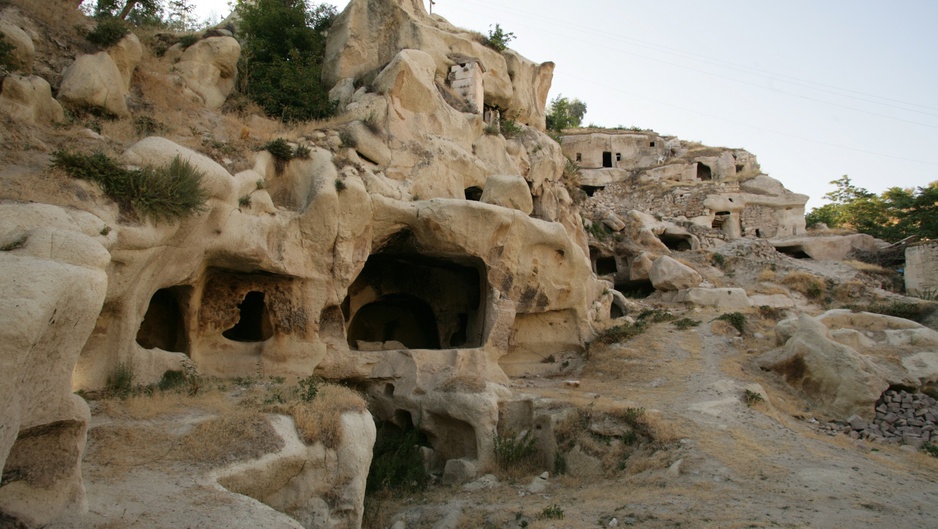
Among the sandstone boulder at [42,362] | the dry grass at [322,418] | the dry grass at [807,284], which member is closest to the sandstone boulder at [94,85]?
the sandstone boulder at [42,362]

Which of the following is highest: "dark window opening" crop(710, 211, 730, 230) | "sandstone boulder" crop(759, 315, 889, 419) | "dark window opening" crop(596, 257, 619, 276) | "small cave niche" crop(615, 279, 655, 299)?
"dark window opening" crop(710, 211, 730, 230)

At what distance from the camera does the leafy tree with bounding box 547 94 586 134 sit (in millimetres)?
29291

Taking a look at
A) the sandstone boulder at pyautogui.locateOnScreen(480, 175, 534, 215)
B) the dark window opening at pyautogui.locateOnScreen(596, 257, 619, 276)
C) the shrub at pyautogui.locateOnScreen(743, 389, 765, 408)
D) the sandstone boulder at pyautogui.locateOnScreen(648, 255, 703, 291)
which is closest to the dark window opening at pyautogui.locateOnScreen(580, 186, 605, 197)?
the dark window opening at pyautogui.locateOnScreen(596, 257, 619, 276)

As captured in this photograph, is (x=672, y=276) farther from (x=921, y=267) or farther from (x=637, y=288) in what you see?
(x=921, y=267)

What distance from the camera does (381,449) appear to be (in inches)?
462

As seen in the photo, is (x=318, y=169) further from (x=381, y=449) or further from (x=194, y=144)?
(x=381, y=449)

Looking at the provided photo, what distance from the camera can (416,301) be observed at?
55.7ft

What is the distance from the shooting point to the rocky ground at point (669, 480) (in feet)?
Result: 19.0

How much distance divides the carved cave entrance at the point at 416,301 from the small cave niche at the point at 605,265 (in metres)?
9.17

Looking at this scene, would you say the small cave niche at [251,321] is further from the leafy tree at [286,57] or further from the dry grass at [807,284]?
the dry grass at [807,284]

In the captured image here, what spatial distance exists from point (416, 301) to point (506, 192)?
3890 mm

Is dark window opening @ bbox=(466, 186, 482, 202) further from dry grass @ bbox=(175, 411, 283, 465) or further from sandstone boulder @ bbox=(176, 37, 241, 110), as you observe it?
dry grass @ bbox=(175, 411, 283, 465)

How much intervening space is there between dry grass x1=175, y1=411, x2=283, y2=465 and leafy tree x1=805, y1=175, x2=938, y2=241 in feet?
91.1

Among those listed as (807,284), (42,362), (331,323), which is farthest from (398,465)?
(807,284)
